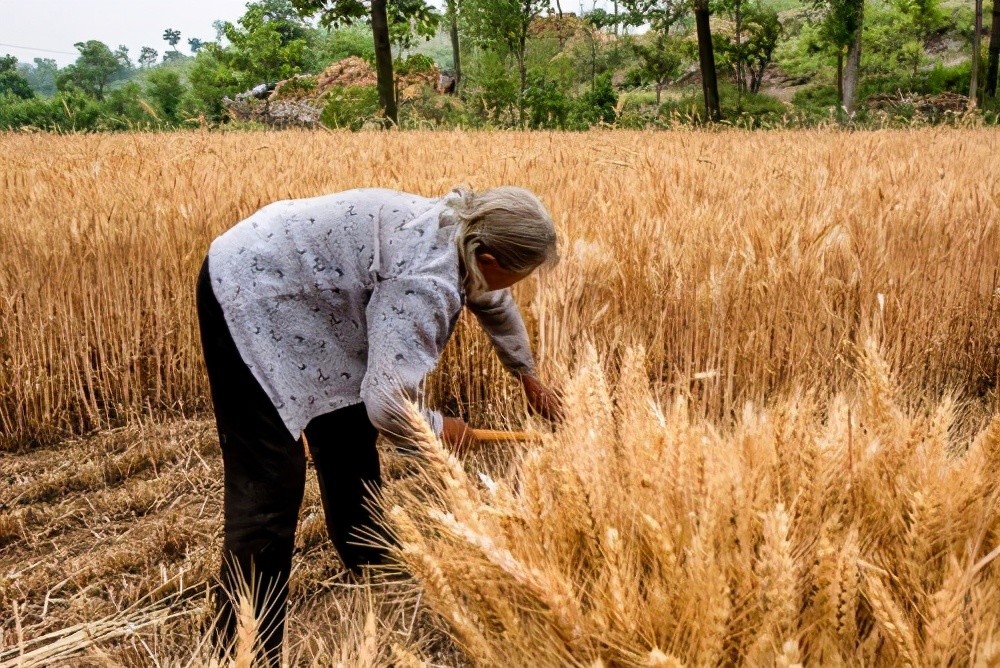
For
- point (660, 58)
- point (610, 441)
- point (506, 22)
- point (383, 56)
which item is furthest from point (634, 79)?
point (610, 441)

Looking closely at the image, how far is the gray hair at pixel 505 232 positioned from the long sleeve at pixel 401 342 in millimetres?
96

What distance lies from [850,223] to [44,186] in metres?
3.47

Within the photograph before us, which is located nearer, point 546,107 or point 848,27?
point 546,107

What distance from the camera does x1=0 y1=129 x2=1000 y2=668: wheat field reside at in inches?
Answer: 33.6

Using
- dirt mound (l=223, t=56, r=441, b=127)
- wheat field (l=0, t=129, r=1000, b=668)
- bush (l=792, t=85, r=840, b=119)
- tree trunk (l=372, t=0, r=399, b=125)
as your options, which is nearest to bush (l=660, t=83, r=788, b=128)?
bush (l=792, t=85, r=840, b=119)

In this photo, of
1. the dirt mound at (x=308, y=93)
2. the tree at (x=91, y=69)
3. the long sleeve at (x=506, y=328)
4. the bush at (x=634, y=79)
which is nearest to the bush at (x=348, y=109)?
the dirt mound at (x=308, y=93)

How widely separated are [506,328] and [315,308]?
47 cm

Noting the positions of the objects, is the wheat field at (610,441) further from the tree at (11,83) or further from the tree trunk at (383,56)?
the tree at (11,83)

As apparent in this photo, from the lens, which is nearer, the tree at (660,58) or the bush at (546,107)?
the bush at (546,107)

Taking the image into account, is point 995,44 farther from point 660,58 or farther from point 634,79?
point 634,79

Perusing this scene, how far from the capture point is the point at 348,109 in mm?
14500

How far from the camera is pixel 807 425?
3.78 ft

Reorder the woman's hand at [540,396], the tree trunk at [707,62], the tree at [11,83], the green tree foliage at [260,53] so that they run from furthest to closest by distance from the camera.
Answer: the tree at [11,83] → the green tree foliage at [260,53] → the tree trunk at [707,62] → the woman's hand at [540,396]

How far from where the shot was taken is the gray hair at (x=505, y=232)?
1367mm
